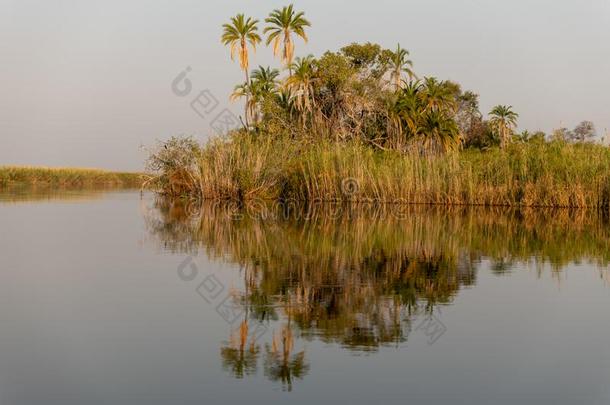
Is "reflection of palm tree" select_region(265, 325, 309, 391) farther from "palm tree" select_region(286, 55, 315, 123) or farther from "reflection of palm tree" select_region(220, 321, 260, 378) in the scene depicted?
"palm tree" select_region(286, 55, 315, 123)

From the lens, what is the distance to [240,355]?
22.6 ft

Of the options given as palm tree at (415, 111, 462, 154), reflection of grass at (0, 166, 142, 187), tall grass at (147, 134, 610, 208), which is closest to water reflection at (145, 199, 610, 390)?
tall grass at (147, 134, 610, 208)

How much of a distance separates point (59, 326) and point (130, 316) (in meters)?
0.88

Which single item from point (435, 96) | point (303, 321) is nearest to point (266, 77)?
point (435, 96)

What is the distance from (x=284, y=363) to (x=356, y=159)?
25.7 meters

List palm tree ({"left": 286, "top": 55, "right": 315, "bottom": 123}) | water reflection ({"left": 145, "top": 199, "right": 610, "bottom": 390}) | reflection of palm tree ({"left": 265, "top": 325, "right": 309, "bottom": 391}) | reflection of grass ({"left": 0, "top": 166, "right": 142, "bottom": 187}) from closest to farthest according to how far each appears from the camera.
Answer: reflection of palm tree ({"left": 265, "top": 325, "right": 309, "bottom": 391}), water reflection ({"left": 145, "top": 199, "right": 610, "bottom": 390}), palm tree ({"left": 286, "top": 55, "right": 315, "bottom": 123}), reflection of grass ({"left": 0, "top": 166, "right": 142, "bottom": 187})

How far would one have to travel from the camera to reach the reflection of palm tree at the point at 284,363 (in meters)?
6.23

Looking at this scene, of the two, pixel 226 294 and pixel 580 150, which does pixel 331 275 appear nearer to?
pixel 226 294

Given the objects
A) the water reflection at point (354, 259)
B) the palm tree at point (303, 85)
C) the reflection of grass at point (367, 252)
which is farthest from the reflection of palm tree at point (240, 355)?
the palm tree at point (303, 85)

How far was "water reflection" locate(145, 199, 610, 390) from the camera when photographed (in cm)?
765

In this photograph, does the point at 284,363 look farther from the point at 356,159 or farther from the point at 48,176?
the point at 48,176

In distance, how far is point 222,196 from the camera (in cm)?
3491

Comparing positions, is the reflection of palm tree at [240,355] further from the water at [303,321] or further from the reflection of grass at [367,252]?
the reflection of grass at [367,252]

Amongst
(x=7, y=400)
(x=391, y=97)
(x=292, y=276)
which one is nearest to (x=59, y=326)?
(x=7, y=400)
